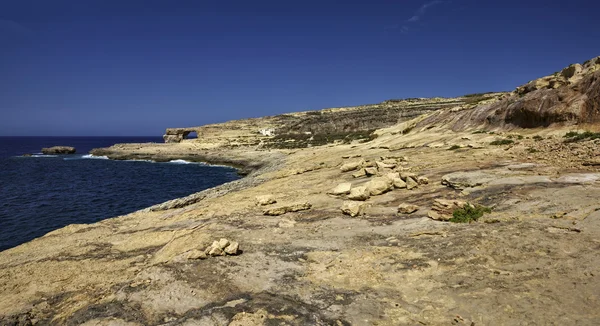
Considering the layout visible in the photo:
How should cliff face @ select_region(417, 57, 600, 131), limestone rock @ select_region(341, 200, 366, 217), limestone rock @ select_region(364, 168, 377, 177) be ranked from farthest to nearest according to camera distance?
cliff face @ select_region(417, 57, 600, 131) → limestone rock @ select_region(364, 168, 377, 177) → limestone rock @ select_region(341, 200, 366, 217)

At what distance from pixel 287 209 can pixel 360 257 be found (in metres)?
6.27

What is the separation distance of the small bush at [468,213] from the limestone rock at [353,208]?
154 inches

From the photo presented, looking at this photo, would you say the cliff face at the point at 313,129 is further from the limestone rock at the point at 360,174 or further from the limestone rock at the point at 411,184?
the limestone rock at the point at 411,184

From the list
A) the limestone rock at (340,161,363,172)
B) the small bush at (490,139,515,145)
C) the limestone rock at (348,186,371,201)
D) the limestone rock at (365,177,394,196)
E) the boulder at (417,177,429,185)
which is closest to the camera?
the limestone rock at (348,186,371,201)

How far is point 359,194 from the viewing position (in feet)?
53.8

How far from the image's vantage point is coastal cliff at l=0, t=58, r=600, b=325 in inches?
308

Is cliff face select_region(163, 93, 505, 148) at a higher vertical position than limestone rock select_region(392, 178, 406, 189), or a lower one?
higher

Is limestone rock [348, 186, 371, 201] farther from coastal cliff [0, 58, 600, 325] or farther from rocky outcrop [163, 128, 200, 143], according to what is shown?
rocky outcrop [163, 128, 200, 143]

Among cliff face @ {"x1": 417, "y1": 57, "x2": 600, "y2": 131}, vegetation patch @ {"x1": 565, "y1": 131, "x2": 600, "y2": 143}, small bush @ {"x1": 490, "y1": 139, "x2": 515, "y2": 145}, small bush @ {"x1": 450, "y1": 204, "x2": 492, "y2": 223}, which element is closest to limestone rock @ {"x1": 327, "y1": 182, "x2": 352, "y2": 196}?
small bush @ {"x1": 450, "y1": 204, "x2": 492, "y2": 223}

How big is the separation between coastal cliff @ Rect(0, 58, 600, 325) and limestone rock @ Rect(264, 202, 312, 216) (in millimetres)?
51

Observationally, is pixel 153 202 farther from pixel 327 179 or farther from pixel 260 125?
pixel 260 125

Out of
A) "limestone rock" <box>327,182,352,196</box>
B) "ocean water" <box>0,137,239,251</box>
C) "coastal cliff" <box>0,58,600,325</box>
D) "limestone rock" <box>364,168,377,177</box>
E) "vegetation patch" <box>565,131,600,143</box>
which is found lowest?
"ocean water" <box>0,137,239,251</box>

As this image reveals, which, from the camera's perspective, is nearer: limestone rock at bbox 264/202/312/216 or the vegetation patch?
limestone rock at bbox 264/202/312/216

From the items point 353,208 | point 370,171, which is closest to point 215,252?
point 353,208
